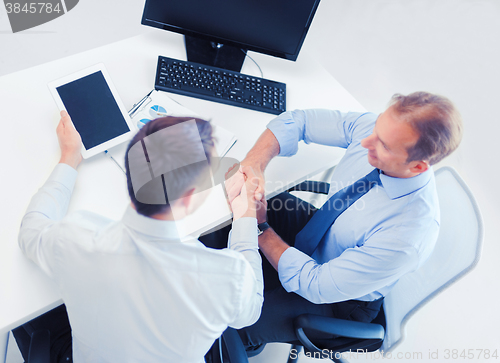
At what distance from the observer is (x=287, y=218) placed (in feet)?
5.00

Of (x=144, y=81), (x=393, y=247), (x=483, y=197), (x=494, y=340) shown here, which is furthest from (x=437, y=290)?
(x=483, y=197)

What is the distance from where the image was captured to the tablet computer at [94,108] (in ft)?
3.74

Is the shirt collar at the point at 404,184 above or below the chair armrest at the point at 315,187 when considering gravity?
above

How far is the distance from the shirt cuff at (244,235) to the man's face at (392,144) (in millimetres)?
435

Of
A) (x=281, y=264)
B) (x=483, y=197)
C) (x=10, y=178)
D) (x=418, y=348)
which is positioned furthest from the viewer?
(x=483, y=197)

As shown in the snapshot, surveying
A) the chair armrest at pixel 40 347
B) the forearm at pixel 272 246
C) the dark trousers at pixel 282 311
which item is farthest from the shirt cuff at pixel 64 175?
the forearm at pixel 272 246

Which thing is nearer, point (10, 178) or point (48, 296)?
point (48, 296)

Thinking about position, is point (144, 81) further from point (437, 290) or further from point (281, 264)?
point (437, 290)

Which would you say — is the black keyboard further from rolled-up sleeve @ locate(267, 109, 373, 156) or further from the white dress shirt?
the white dress shirt

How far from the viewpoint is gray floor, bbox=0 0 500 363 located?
6.67 feet

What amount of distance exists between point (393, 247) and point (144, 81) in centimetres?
102

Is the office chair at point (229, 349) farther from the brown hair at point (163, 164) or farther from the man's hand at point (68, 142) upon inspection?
the man's hand at point (68, 142)

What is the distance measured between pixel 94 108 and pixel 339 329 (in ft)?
3.39

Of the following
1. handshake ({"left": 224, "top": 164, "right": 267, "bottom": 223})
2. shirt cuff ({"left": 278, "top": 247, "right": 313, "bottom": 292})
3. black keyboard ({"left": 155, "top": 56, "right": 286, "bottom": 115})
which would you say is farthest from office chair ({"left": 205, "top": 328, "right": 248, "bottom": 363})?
black keyboard ({"left": 155, "top": 56, "right": 286, "bottom": 115})
